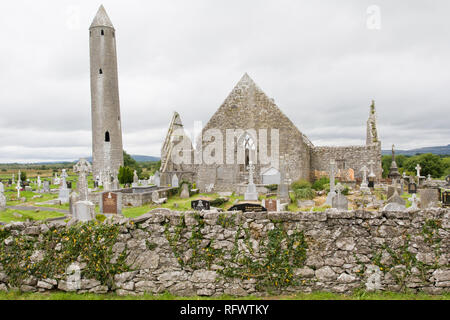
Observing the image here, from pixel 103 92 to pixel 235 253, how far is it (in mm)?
37605

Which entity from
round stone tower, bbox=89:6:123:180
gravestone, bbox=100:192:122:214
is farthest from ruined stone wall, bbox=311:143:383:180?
round stone tower, bbox=89:6:123:180

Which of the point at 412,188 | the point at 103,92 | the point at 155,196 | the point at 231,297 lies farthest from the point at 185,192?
the point at 103,92

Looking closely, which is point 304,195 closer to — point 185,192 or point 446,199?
point 446,199

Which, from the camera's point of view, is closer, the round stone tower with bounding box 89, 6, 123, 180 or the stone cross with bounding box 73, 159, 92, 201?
the stone cross with bounding box 73, 159, 92, 201

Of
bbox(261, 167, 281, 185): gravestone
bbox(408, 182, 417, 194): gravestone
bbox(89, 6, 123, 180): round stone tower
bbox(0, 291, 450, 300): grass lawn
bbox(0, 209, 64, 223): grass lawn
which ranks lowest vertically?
bbox(0, 291, 450, 300): grass lawn

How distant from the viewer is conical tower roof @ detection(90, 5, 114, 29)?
3844 centimetres

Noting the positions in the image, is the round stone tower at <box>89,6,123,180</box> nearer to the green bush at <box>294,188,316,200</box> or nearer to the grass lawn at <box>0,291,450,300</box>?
the green bush at <box>294,188,316,200</box>

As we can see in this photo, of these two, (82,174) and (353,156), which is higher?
(353,156)

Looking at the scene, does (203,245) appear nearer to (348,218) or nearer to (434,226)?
(348,218)

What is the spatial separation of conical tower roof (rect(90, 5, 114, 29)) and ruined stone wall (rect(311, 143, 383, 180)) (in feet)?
101

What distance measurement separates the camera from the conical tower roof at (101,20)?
3844 cm

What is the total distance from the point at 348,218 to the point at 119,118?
3916cm

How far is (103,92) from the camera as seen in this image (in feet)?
127

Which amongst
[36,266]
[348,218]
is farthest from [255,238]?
[36,266]
